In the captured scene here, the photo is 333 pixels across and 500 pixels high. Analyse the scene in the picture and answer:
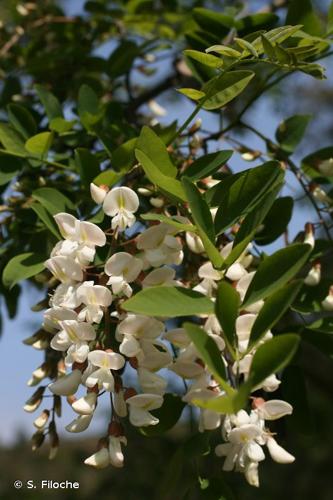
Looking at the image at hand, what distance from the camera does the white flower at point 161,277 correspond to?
2.28ft

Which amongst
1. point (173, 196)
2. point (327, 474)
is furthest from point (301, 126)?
point (327, 474)

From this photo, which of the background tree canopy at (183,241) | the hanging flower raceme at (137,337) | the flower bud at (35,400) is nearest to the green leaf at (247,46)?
the background tree canopy at (183,241)

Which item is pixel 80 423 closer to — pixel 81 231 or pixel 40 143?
pixel 81 231

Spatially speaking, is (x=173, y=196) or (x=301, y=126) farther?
(x=301, y=126)

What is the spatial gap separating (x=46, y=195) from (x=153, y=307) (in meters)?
0.34

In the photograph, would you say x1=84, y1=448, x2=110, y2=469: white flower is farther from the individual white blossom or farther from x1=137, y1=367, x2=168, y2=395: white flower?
the individual white blossom

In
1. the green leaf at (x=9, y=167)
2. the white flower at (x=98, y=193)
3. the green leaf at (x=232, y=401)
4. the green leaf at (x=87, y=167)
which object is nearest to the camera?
the green leaf at (x=232, y=401)

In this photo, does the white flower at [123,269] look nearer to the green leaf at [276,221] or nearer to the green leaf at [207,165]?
the green leaf at [207,165]

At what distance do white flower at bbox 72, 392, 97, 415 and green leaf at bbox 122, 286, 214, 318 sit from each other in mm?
135

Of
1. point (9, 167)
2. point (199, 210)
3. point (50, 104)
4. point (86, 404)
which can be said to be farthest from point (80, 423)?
point (50, 104)

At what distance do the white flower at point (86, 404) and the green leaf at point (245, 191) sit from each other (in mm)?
205

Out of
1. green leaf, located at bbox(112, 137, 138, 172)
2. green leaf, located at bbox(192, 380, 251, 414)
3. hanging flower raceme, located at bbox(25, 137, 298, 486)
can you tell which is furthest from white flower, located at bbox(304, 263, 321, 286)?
green leaf, located at bbox(192, 380, 251, 414)

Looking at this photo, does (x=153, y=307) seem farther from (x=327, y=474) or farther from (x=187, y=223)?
(x=327, y=474)

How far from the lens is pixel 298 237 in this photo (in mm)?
927
